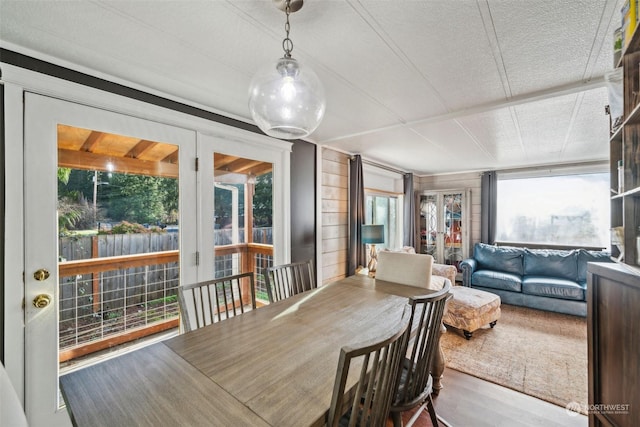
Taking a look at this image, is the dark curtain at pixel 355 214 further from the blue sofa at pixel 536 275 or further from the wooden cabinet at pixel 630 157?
the wooden cabinet at pixel 630 157

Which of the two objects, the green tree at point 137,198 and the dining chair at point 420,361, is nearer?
the dining chair at point 420,361

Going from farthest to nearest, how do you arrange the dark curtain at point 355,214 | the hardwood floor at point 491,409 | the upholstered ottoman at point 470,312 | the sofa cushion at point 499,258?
the sofa cushion at point 499,258 < the dark curtain at point 355,214 < the upholstered ottoman at point 470,312 < the hardwood floor at point 491,409

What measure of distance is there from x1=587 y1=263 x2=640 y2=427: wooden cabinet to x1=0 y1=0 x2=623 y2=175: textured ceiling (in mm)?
1210

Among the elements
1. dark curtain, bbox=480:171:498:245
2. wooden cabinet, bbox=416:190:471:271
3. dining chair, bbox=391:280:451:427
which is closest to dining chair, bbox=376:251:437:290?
dining chair, bbox=391:280:451:427

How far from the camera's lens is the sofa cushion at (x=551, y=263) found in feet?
13.2

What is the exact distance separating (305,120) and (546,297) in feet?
14.7

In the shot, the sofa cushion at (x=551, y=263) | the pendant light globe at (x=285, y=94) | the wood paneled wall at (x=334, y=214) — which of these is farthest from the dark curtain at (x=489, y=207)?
the pendant light globe at (x=285, y=94)

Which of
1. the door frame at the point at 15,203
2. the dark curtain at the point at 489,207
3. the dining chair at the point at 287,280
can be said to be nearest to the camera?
the door frame at the point at 15,203

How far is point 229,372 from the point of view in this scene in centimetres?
104

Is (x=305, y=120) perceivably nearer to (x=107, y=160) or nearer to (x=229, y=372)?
(x=229, y=372)

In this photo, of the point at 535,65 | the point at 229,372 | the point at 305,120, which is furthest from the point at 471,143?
the point at 229,372

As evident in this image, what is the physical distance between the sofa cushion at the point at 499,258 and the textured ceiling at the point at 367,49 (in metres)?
2.63

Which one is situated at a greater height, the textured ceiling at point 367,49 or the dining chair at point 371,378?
the textured ceiling at point 367,49

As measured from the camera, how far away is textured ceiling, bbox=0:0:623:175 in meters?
1.23
